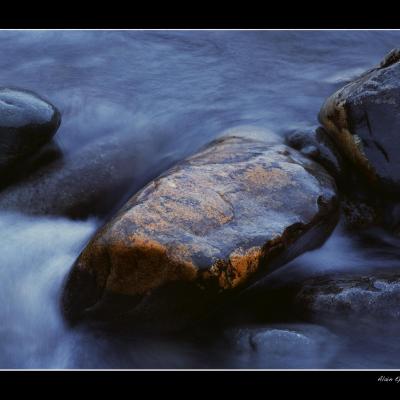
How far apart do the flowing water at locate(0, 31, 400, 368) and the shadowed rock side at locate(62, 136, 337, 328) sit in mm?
223

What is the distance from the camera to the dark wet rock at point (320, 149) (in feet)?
18.1

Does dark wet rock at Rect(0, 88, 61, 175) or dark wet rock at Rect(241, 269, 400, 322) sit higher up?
dark wet rock at Rect(0, 88, 61, 175)

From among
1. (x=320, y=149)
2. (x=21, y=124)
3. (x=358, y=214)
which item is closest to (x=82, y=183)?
(x=21, y=124)

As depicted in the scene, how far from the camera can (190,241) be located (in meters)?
4.19

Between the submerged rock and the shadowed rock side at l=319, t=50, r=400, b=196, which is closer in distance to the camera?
the submerged rock

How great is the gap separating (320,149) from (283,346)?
2.08 metres

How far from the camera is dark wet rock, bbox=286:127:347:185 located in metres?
5.50

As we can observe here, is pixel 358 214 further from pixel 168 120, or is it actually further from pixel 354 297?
pixel 168 120

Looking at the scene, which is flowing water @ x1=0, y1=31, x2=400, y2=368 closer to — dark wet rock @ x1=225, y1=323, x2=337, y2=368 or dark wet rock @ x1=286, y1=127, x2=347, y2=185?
dark wet rock @ x1=225, y1=323, x2=337, y2=368

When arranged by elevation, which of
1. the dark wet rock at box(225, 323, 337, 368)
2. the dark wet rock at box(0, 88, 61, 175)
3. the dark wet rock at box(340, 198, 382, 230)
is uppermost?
the dark wet rock at box(0, 88, 61, 175)

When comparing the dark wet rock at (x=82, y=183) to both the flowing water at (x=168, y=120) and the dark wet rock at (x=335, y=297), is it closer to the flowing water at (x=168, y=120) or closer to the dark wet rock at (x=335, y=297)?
the flowing water at (x=168, y=120)

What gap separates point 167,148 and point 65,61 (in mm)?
2223

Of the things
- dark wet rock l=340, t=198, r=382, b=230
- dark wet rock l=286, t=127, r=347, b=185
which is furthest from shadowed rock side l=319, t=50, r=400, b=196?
dark wet rock l=340, t=198, r=382, b=230

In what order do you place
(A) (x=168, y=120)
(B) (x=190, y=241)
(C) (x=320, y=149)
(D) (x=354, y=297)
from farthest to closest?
(A) (x=168, y=120) → (C) (x=320, y=149) → (D) (x=354, y=297) → (B) (x=190, y=241)
